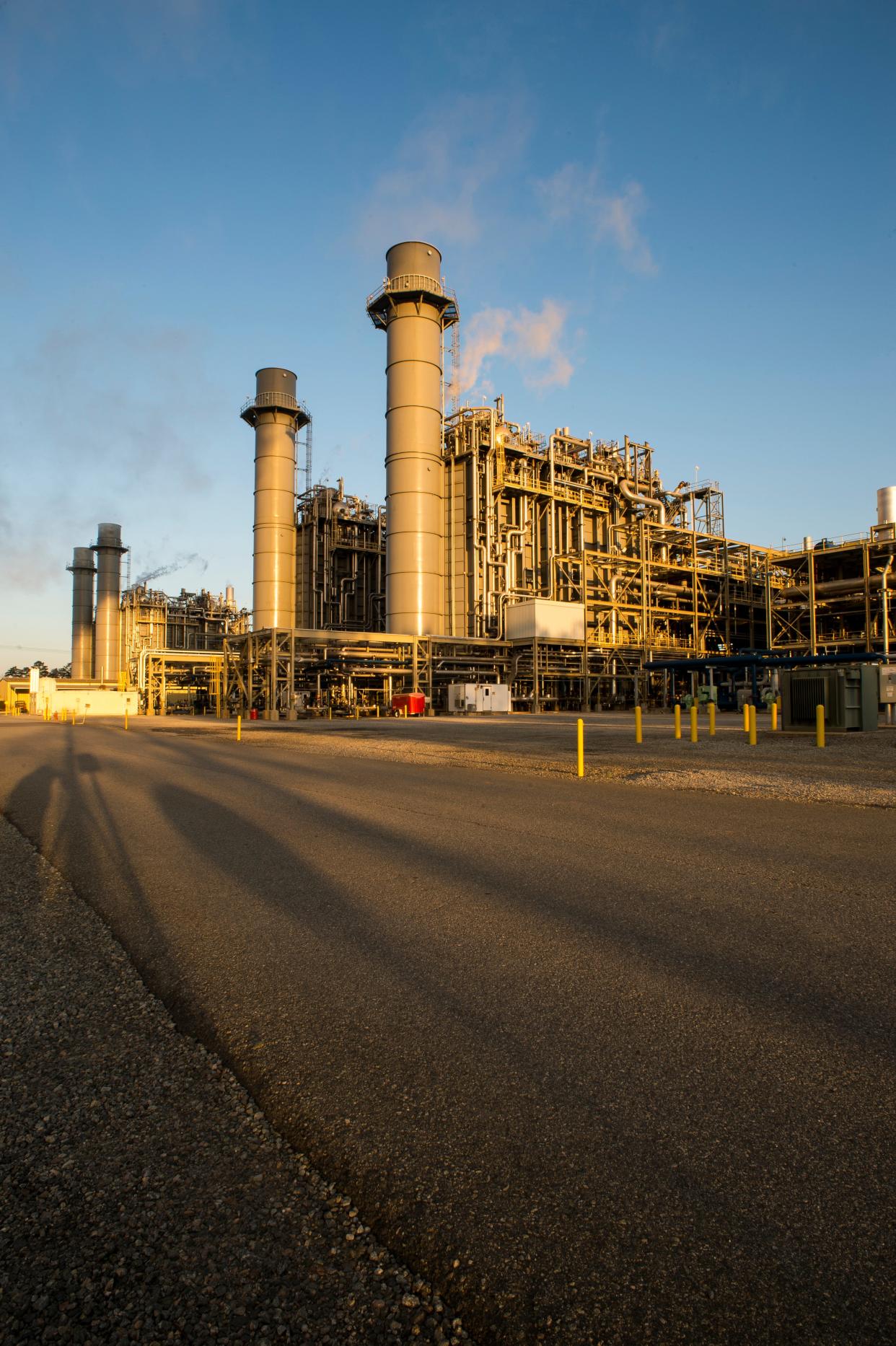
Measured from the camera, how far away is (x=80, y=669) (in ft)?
285

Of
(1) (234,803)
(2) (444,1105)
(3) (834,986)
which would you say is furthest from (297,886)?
(1) (234,803)

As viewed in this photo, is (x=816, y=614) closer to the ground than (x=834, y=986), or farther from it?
farther from it

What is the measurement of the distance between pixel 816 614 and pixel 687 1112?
61.1 meters

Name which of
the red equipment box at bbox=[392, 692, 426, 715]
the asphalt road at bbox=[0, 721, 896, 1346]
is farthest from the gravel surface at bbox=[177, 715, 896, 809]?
the red equipment box at bbox=[392, 692, 426, 715]

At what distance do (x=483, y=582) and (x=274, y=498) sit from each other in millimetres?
18514

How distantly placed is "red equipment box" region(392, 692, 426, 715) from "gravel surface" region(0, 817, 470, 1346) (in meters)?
41.3

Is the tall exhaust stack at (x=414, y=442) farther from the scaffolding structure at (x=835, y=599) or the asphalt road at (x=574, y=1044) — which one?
the asphalt road at (x=574, y=1044)

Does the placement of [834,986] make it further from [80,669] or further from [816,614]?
[80,669]

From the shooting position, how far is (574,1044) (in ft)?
10.5

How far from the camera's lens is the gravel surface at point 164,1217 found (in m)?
1.81

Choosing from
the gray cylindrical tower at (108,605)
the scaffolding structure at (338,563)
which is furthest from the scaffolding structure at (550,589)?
the gray cylindrical tower at (108,605)

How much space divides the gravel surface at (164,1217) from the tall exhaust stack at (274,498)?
5528 centimetres

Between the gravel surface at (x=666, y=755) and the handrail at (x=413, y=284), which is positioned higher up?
the handrail at (x=413, y=284)

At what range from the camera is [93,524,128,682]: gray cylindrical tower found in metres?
85.6
